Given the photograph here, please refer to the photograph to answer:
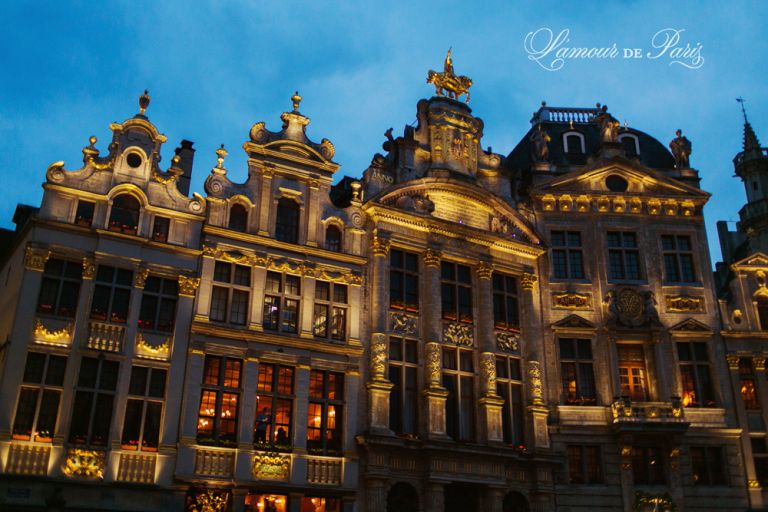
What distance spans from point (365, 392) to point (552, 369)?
27.3 feet

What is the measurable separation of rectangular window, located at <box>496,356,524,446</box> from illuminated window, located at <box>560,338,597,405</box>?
1883 millimetres

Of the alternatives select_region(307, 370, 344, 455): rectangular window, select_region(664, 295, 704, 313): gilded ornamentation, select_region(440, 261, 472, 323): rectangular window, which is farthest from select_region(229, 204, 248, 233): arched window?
select_region(664, 295, 704, 313): gilded ornamentation

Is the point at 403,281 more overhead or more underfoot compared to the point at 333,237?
more underfoot

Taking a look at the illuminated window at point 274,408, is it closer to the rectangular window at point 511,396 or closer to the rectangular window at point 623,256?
the rectangular window at point 511,396

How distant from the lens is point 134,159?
26.0 meters

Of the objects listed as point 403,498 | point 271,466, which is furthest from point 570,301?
point 271,466

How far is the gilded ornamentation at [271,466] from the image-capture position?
24.3 meters

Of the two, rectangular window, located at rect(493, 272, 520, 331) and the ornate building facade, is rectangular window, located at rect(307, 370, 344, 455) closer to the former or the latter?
the ornate building facade

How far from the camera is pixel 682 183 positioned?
1346 inches

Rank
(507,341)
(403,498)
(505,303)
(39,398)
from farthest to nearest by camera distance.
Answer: (505,303) < (507,341) < (403,498) < (39,398)

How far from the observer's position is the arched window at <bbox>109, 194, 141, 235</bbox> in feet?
81.8

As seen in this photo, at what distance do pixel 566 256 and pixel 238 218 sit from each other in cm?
1419

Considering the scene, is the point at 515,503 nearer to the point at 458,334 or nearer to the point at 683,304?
the point at 458,334

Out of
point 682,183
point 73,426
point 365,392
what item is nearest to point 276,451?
point 365,392
